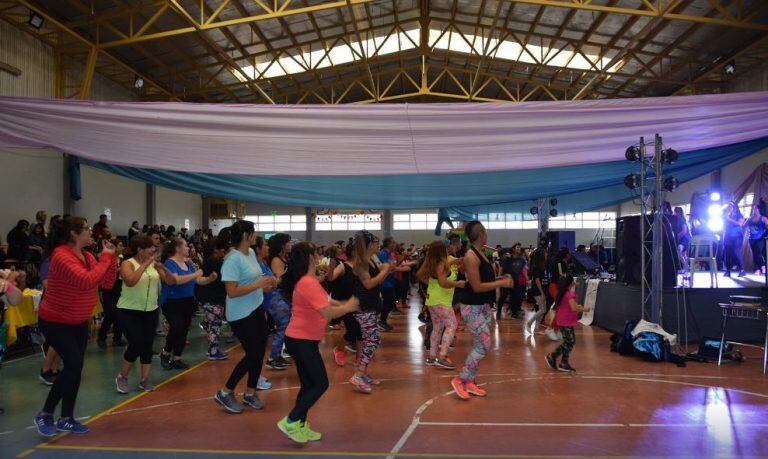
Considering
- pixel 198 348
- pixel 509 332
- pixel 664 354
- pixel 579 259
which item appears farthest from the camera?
pixel 579 259

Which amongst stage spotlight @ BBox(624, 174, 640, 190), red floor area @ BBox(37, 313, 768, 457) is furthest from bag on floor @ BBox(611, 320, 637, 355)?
stage spotlight @ BBox(624, 174, 640, 190)

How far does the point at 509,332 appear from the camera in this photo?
10.2 m

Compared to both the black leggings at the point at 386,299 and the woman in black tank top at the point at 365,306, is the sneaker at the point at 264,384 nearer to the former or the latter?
the woman in black tank top at the point at 365,306

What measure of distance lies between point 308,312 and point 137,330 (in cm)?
227

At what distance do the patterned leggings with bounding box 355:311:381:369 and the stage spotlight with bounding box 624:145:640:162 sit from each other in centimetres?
289

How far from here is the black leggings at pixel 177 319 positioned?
21.5 feet

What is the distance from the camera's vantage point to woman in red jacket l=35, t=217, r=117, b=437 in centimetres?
403

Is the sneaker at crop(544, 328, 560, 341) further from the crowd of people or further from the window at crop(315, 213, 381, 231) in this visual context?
the window at crop(315, 213, 381, 231)

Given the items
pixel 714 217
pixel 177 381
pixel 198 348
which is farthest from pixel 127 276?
pixel 714 217

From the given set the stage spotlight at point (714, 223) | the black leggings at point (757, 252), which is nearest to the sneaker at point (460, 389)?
the stage spotlight at point (714, 223)

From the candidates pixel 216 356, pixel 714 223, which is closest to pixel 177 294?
pixel 216 356

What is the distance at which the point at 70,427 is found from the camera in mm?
4215

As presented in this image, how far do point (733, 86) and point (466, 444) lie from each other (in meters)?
19.3

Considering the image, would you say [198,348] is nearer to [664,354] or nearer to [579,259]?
[664,354]
